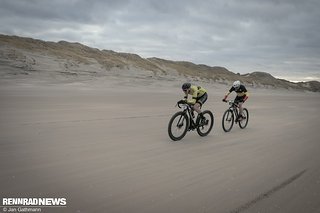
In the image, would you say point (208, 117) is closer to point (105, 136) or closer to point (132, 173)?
point (105, 136)

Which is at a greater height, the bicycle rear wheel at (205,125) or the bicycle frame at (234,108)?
the bicycle frame at (234,108)

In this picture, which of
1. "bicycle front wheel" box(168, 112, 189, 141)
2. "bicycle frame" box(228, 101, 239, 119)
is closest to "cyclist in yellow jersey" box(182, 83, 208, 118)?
"bicycle front wheel" box(168, 112, 189, 141)

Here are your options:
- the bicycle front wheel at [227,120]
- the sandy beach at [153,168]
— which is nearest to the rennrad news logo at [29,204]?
the sandy beach at [153,168]

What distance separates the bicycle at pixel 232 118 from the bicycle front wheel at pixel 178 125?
2174 millimetres

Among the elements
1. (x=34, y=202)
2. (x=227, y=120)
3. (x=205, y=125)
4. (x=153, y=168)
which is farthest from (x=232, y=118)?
(x=34, y=202)

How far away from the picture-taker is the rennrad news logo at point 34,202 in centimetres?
438

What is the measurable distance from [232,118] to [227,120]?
11.9 inches

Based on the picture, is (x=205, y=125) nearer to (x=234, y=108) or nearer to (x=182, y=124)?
A: (x=182, y=124)

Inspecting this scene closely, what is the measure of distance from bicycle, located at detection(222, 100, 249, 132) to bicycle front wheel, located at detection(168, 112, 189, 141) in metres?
2.17

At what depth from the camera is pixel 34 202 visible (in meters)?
4.44

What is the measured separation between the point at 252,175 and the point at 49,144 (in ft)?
15.4

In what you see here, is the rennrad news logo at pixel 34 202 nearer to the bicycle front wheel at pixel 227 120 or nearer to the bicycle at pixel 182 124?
the bicycle at pixel 182 124

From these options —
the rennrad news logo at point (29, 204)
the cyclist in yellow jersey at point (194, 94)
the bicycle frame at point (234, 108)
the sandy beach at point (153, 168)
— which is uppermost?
the cyclist in yellow jersey at point (194, 94)

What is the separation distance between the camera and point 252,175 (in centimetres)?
594
